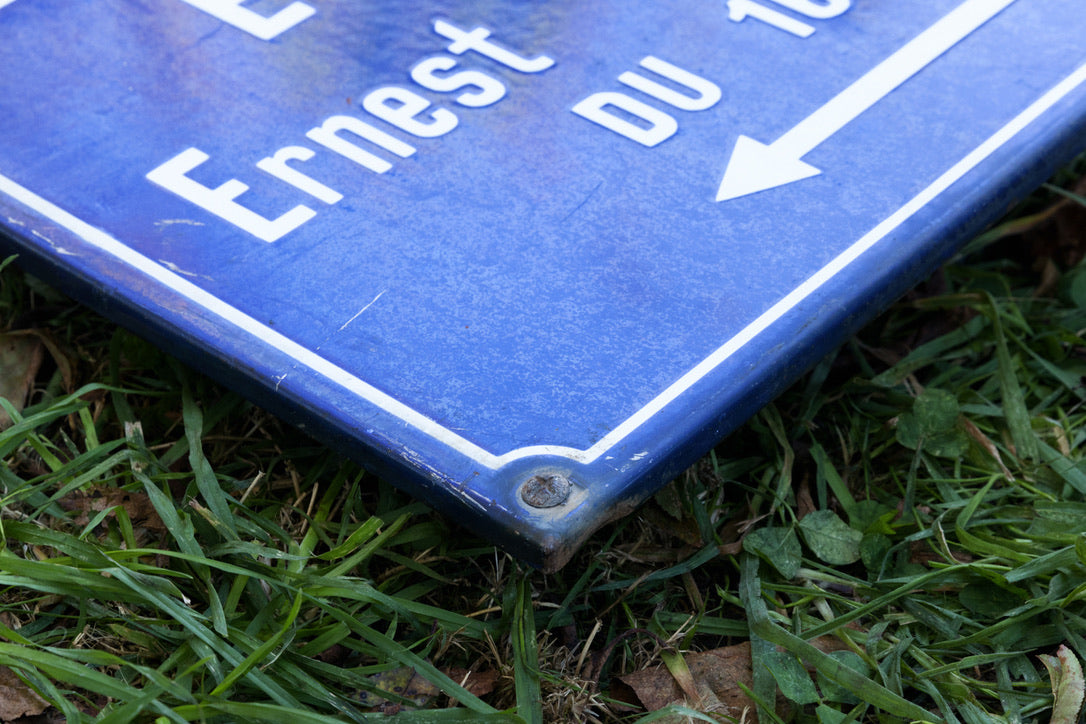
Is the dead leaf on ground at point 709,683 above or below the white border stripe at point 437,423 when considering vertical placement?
below

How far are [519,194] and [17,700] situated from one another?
0.78 meters

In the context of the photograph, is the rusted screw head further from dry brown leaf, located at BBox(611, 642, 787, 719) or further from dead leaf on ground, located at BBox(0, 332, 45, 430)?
dead leaf on ground, located at BBox(0, 332, 45, 430)

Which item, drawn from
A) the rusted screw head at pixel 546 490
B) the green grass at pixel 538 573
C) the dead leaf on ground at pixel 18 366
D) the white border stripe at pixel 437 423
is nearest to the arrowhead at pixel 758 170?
the white border stripe at pixel 437 423

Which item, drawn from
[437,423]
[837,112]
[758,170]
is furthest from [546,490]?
[837,112]

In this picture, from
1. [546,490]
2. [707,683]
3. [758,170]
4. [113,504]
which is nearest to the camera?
[546,490]

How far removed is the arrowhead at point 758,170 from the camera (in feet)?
4.69

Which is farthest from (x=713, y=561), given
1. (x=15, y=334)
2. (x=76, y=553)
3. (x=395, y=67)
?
(x=15, y=334)

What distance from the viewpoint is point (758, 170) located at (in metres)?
1.45

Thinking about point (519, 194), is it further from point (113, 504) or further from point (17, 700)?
point (17, 700)

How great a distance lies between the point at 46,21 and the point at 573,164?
2.76ft

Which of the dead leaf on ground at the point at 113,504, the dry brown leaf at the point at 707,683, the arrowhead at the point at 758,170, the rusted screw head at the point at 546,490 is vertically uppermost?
the arrowhead at the point at 758,170

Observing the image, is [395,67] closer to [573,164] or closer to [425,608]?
[573,164]

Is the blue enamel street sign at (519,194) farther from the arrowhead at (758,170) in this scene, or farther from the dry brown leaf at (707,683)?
the dry brown leaf at (707,683)

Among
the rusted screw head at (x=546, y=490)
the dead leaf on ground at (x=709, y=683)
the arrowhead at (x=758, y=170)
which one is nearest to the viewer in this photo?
the rusted screw head at (x=546, y=490)
